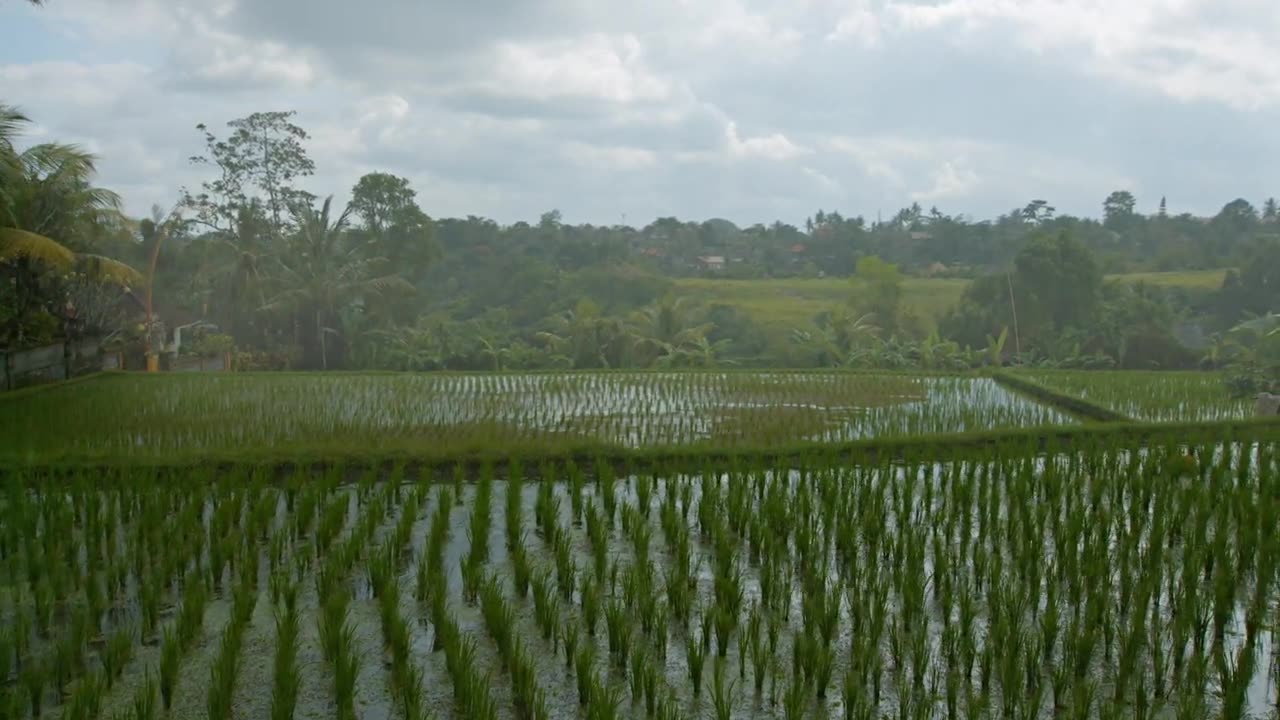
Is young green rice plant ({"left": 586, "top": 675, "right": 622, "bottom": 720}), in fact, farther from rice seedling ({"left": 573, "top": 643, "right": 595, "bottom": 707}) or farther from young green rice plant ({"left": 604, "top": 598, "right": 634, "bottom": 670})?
young green rice plant ({"left": 604, "top": 598, "right": 634, "bottom": 670})

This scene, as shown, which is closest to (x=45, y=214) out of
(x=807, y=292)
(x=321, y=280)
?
(x=321, y=280)

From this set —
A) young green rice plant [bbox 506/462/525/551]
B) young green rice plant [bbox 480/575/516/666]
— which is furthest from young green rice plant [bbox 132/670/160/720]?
young green rice plant [bbox 506/462/525/551]

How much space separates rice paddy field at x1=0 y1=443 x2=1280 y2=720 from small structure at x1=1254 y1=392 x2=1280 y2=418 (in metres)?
3.68

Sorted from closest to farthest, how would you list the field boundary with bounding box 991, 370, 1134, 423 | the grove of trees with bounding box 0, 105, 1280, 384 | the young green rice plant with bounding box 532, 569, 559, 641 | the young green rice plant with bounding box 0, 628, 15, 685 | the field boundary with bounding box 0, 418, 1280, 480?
the young green rice plant with bounding box 0, 628, 15, 685
the young green rice plant with bounding box 532, 569, 559, 641
the field boundary with bounding box 0, 418, 1280, 480
the field boundary with bounding box 991, 370, 1134, 423
the grove of trees with bounding box 0, 105, 1280, 384

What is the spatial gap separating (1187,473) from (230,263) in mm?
17036

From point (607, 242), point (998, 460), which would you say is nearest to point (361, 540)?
point (998, 460)

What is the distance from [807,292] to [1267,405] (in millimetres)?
21145

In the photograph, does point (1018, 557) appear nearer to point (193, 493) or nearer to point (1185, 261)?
point (193, 493)

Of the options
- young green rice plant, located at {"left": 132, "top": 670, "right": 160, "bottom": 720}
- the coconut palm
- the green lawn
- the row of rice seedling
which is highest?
the green lawn

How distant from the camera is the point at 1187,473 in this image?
264 inches

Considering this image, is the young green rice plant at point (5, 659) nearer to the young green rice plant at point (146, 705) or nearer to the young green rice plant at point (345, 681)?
the young green rice plant at point (146, 705)

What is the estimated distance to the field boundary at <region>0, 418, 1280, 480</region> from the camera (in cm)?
668

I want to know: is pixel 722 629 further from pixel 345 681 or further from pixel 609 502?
pixel 609 502

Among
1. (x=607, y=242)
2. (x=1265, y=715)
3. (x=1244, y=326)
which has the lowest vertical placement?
(x=1265, y=715)
